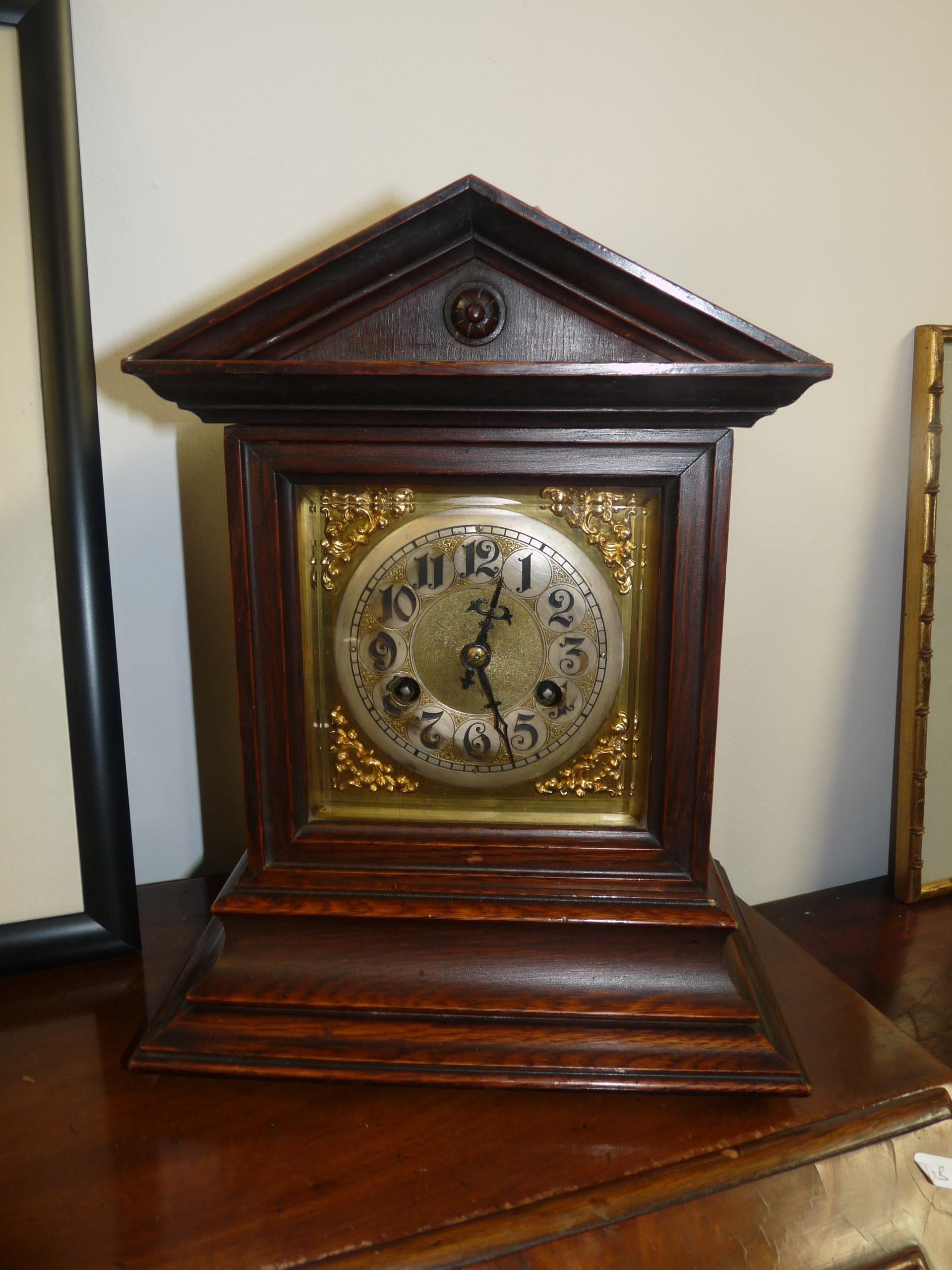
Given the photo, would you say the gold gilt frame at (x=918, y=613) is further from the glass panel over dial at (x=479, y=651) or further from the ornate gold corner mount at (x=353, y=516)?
the ornate gold corner mount at (x=353, y=516)

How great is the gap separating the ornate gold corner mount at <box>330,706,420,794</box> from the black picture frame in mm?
282

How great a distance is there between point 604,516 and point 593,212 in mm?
478

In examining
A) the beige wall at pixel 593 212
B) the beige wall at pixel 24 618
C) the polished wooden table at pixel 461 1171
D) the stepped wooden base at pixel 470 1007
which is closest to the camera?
the polished wooden table at pixel 461 1171

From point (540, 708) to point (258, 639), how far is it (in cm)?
26

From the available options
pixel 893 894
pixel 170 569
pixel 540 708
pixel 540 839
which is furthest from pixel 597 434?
pixel 893 894

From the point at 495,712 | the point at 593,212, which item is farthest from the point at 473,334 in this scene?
the point at 593,212

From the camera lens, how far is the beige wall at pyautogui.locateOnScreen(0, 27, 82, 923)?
0.82 meters

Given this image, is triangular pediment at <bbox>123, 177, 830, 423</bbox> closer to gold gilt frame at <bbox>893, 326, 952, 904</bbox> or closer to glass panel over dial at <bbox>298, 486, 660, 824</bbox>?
glass panel over dial at <bbox>298, 486, 660, 824</bbox>

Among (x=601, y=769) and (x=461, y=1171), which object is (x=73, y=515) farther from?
(x=461, y=1171)

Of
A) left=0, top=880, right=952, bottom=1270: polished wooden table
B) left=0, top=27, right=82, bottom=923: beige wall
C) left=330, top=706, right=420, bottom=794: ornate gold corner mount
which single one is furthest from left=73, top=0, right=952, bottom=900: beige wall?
left=0, top=880, right=952, bottom=1270: polished wooden table

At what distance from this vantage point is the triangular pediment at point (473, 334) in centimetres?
64

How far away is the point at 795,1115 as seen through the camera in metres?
0.69

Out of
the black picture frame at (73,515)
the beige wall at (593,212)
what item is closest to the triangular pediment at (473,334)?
the black picture frame at (73,515)

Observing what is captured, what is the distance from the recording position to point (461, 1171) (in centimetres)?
63
